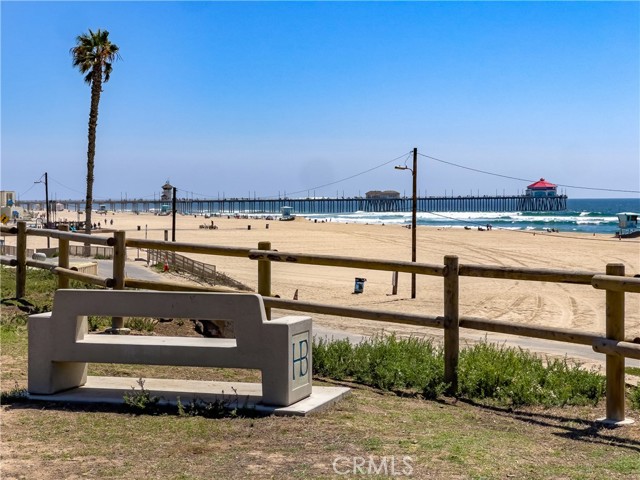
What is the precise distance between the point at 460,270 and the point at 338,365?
1586 mm

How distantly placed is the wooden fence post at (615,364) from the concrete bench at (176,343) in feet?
8.06

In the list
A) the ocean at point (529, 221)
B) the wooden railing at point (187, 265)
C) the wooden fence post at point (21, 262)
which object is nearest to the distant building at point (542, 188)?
the ocean at point (529, 221)

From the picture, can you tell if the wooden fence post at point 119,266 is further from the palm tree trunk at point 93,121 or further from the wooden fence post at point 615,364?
the palm tree trunk at point 93,121

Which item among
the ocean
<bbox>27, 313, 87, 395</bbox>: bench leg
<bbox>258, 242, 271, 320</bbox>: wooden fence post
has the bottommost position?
<bbox>27, 313, 87, 395</bbox>: bench leg

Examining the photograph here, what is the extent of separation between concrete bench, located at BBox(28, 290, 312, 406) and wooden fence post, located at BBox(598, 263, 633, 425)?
8.06 feet

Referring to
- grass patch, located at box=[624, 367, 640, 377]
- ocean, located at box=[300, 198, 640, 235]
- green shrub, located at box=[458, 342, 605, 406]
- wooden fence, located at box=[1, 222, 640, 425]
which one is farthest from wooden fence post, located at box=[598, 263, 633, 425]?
ocean, located at box=[300, 198, 640, 235]

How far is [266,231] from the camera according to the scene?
80.1m

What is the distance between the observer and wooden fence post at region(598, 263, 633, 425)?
6551mm

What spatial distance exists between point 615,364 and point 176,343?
3585mm

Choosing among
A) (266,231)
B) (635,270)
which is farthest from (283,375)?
(266,231)

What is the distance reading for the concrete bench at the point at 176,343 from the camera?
625 cm

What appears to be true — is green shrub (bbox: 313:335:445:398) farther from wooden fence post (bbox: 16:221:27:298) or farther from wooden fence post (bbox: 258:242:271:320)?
wooden fence post (bbox: 16:221:27:298)

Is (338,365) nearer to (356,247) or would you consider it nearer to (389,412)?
(389,412)

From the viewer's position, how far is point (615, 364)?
6625 millimetres
